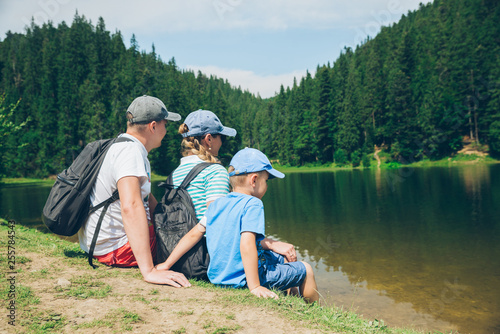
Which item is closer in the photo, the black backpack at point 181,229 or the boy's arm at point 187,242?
the boy's arm at point 187,242

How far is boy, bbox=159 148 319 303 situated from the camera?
3240 millimetres

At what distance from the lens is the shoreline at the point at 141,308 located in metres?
2.63

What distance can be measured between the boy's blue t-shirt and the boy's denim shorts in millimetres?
164

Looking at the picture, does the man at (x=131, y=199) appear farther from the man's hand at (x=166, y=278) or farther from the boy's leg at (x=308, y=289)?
the boy's leg at (x=308, y=289)

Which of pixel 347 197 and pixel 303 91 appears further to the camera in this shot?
pixel 303 91

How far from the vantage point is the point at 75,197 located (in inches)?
136

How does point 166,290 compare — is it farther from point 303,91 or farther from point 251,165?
point 303,91

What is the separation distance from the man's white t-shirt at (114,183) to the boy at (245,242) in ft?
2.23

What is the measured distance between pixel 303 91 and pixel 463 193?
2508 inches

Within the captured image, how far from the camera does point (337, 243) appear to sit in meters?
11.7

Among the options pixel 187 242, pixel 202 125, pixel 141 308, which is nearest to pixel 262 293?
pixel 187 242

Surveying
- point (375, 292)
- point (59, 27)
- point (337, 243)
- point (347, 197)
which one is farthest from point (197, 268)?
point (59, 27)

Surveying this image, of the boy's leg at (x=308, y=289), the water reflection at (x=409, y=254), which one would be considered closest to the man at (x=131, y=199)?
the boy's leg at (x=308, y=289)

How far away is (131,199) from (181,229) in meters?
0.71
